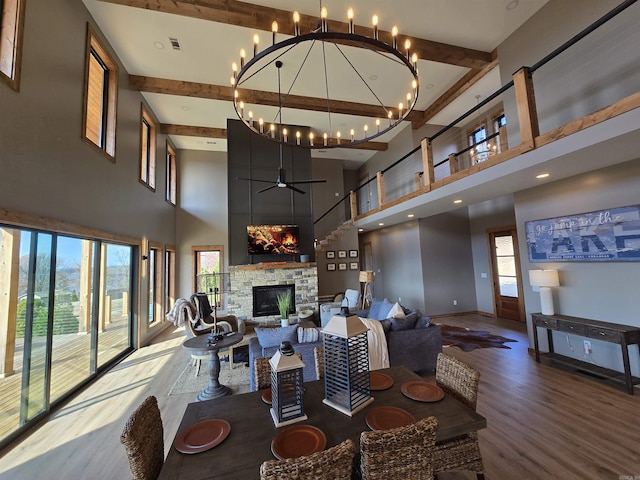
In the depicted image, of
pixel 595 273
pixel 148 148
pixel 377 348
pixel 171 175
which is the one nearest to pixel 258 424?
pixel 377 348

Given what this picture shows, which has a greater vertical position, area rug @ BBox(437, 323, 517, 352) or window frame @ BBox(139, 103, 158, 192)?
window frame @ BBox(139, 103, 158, 192)

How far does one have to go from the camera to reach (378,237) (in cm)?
1030

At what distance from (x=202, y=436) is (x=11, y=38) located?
14.3 ft

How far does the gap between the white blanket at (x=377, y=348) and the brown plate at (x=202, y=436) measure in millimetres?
2459

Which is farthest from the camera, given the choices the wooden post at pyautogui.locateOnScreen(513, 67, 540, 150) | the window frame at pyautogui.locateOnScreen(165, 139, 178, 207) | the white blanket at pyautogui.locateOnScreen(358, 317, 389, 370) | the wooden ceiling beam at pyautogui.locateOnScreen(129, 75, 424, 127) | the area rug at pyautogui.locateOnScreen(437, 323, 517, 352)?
the window frame at pyautogui.locateOnScreen(165, 139, 178, 207)

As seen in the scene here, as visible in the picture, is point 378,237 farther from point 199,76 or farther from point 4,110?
point 4,110

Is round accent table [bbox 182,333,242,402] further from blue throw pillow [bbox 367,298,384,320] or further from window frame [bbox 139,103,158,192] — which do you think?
window frame [bbox 139,103,158,192]

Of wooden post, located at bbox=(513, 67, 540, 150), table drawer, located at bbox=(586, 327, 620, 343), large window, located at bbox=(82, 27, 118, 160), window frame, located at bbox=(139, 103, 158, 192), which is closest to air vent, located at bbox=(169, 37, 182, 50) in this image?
large window, located at bbox=(82, 27, 118, 160)

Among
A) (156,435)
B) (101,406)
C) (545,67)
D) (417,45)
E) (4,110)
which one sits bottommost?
Result: (101,406)

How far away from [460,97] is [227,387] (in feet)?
26.5

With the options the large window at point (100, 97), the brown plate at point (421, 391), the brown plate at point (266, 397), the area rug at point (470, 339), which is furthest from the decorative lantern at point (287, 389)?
the large window at point (100, 97)

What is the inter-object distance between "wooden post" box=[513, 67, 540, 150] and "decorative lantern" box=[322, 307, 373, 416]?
348 cm

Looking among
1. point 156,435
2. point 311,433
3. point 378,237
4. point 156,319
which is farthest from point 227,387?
point 378,237

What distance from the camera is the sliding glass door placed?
9.43 feet
